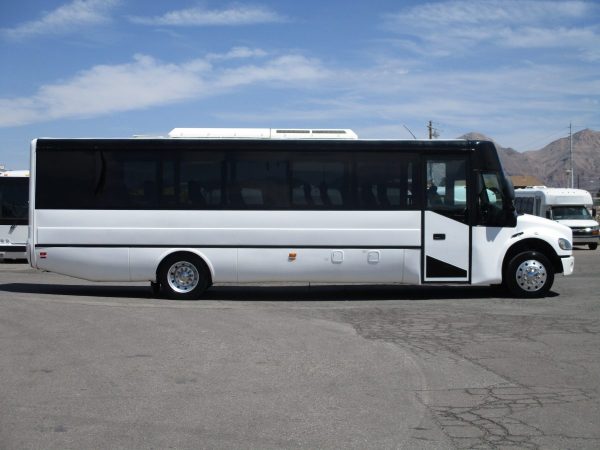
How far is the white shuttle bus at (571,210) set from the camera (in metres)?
31.6

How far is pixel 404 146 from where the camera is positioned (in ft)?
46.0

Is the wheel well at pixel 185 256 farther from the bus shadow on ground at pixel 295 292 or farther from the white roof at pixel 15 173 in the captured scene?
the white roof at pixel 15 173

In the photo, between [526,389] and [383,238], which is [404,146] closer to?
[383,238]

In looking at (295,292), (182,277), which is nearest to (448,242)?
(295,292)

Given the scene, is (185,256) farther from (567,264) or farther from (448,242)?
(567,264)

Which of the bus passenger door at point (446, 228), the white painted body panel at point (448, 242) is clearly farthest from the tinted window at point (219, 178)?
the white painted body panel at point (448, 242)

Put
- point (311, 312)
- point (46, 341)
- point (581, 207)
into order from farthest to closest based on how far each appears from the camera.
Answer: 1. point (581, 207)
2. point (311, 312)
3. point (46, 341)

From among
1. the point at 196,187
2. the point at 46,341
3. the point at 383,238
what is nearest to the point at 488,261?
the point at 383,238

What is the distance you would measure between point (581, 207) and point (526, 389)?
2791cm

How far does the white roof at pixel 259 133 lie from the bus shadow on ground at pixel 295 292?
9.84 feet

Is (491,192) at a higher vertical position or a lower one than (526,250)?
higher

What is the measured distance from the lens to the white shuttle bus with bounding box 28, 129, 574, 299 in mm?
13773

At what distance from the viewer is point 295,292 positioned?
15.6 m

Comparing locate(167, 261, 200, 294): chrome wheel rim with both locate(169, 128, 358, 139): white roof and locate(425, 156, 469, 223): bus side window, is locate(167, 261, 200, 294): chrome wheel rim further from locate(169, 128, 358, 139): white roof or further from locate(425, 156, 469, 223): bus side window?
locate(425, 156, 469, 223): bus side window
